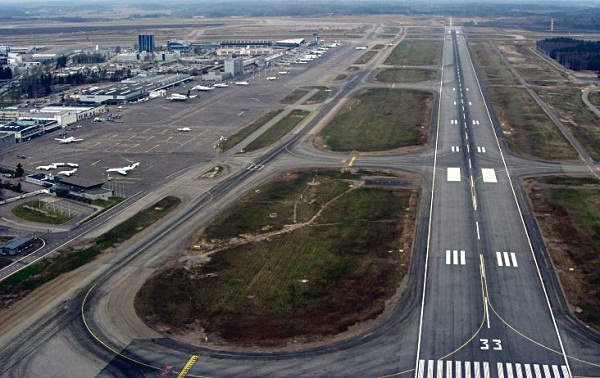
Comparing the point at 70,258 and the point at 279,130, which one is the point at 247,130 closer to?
the point at 279,130

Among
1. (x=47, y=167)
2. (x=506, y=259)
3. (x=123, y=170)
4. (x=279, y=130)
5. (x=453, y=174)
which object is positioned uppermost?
(x=279, y=130)

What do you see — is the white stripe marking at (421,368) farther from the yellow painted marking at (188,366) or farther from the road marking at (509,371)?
the yellow painted marking at (188,366)

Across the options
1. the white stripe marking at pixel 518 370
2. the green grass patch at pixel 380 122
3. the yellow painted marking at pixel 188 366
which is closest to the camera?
the white stripe marking at pixel 518 370

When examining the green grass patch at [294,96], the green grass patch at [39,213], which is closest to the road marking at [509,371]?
the green grass patch at [39,213]

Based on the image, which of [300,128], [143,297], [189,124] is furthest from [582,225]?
[189,124]

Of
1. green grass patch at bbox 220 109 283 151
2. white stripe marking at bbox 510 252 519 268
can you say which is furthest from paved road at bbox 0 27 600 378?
green grass patch at bbox 220 109 283 151

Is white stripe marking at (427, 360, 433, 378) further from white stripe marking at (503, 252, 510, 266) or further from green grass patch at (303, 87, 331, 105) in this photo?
green grass patch at (303, 87, 331, 105)

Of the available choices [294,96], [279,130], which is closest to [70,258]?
[279,130]
